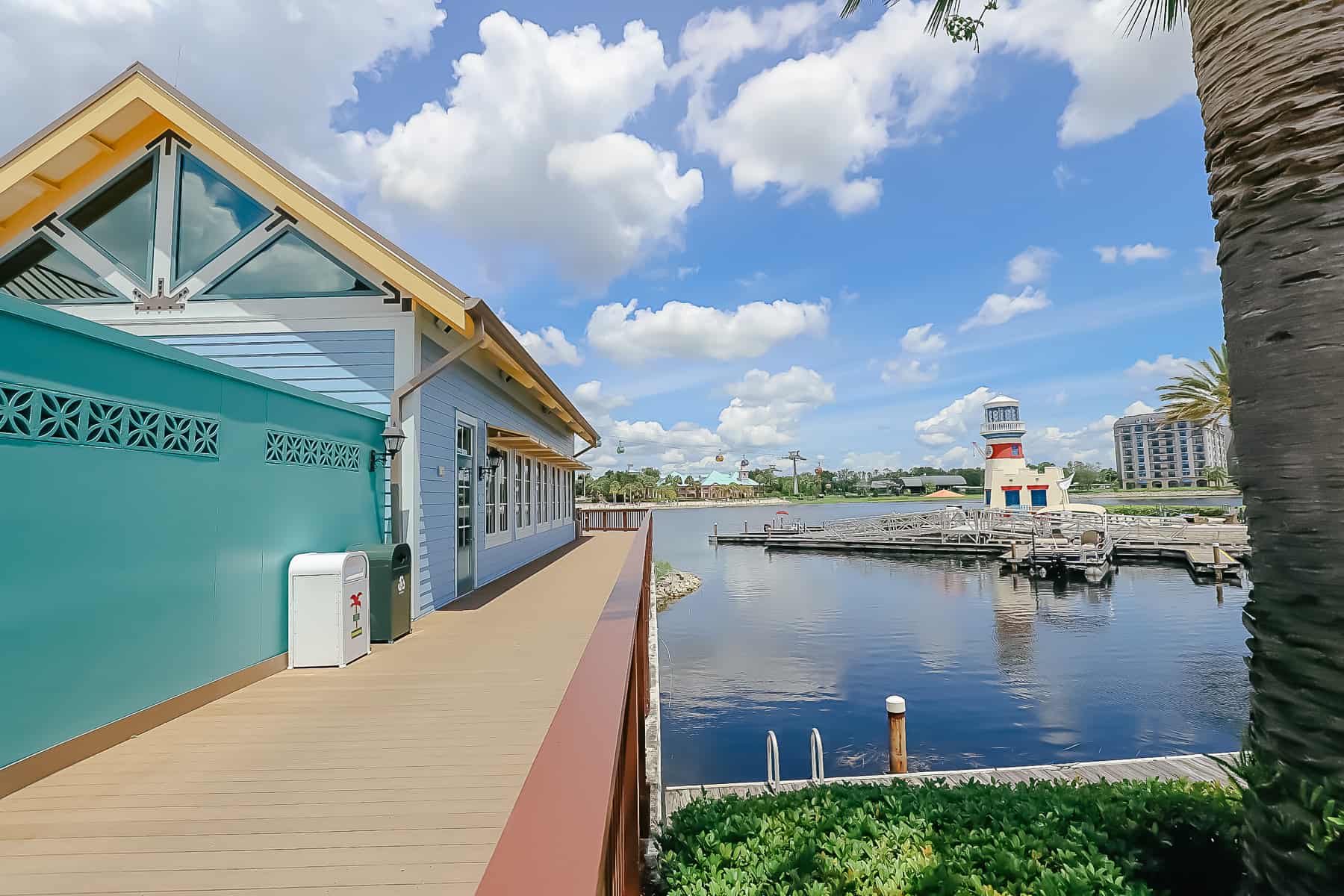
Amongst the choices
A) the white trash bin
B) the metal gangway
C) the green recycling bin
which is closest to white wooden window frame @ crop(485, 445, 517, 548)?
the green recycling bin

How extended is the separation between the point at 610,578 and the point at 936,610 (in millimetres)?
17821

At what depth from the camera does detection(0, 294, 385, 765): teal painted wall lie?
9.75ft

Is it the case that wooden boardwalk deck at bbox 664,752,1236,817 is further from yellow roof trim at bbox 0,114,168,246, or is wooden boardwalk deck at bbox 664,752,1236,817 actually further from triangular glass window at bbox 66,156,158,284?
yellow roof trim at bbox 0,114,168,246

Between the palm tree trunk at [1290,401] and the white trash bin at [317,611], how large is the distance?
5.28 metres

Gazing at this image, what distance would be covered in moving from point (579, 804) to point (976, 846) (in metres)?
2.28

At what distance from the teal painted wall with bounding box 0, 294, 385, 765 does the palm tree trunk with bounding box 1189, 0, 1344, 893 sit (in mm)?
4910

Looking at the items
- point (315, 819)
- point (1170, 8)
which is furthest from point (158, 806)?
point (1170, 8)

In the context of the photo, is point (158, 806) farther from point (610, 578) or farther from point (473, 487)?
point (610, 578)

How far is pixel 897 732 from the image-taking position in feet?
27.1

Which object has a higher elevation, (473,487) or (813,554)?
(473,487)

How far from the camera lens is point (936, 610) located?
23297mm

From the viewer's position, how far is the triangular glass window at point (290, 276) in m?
6.68

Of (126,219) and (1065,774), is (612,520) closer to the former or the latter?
(1065,774)

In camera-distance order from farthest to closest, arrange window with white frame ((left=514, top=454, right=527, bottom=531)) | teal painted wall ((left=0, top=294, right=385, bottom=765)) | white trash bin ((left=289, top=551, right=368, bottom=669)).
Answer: window with white frame ((left=514, top=454, right=527, bottom=531))
white trash bin ((left=289, top=551, right=368, bottom=669))
teal painted wall ((left=0, top=294, right=385, bottom=765))
